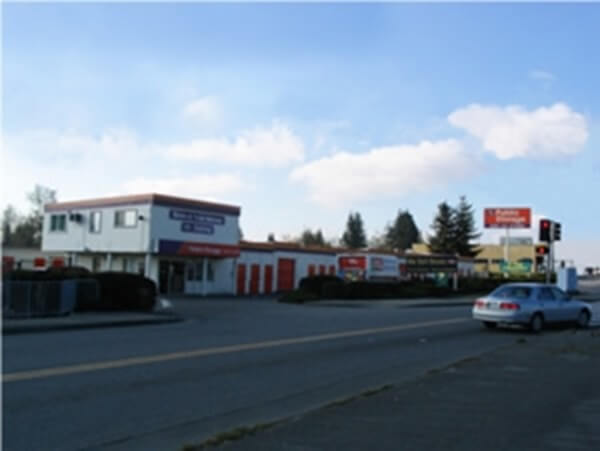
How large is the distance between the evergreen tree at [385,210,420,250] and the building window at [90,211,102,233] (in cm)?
9302

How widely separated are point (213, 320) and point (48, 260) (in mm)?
33750

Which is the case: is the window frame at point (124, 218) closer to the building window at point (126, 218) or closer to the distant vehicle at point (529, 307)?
the building window at point (126, 218)

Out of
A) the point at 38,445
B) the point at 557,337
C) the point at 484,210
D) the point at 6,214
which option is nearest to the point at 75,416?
the point at 38,445

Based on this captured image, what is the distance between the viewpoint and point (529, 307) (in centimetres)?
1875

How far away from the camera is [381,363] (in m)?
12.5

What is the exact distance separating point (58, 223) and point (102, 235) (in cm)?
612

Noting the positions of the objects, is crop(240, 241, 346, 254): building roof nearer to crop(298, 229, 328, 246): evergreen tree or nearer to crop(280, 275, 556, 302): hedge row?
crop(280, 275, 556, 302): hedge row

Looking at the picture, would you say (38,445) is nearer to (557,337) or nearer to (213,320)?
(557,337)

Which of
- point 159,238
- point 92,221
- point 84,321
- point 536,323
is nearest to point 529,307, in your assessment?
point 536,323

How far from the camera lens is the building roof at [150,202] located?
3969cm

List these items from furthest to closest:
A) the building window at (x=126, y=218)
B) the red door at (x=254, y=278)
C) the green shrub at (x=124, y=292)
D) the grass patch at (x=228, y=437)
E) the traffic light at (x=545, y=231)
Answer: the red door at (x=254, y=278) → the building window at (x=126, y=218) → the traffic light at (x=545, y=231) → the green shrub at (x=124, y=292) → the grass patch at (x=228, y=437)

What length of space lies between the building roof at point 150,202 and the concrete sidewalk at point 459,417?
1224 inches

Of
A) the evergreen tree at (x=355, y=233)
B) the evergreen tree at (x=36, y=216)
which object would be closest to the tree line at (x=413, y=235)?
the evergreen tree at (x=355, y=233)

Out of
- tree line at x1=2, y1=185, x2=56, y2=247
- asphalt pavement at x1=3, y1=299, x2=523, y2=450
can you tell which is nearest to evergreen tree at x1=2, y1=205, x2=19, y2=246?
tree line at x1=2, y1=185, x2=56, y2=247
